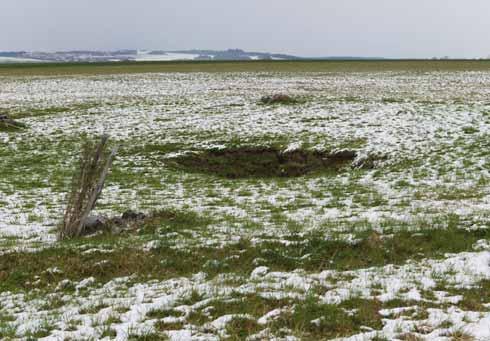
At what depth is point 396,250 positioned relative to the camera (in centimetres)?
977

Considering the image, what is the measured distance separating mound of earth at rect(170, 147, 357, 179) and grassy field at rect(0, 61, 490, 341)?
0.11 metres

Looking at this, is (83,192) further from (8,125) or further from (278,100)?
(278,100)

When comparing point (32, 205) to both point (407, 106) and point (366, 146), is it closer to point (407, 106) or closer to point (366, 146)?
point (366, 146)

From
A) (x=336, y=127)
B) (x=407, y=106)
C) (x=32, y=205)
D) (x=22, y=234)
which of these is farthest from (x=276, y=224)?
(x=407, y=106)

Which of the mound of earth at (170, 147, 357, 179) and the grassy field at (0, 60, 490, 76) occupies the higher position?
the grassy field at (0, 60, 490, 76)

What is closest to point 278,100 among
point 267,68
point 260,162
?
point 260,162

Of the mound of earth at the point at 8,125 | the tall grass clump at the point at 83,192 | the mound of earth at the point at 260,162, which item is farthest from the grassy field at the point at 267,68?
the tall grass clump at the point at 83,192

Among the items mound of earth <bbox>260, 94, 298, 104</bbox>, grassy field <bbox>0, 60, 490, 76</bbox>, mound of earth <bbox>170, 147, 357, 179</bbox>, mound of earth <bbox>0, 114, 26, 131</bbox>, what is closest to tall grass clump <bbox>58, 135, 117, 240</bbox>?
mound of earth <bbox>170, 147, 357, 179</bbox>

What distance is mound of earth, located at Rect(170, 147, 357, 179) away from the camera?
65.4 feet

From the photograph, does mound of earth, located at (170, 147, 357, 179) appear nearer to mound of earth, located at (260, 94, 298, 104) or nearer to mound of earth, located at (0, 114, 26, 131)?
mound of earth, located at (0, 114, 26, 131)

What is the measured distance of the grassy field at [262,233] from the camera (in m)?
6.95

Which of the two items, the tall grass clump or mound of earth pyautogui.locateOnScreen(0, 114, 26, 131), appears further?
mound of earth pyautogui.locateOnScreen(0, 114, 26, 131)

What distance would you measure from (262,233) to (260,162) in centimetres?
1054

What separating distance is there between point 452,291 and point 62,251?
26.1 ft
